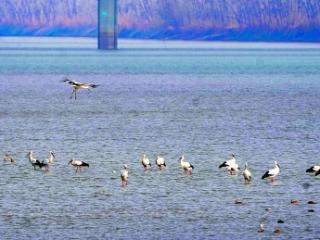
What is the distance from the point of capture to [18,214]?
26266mm

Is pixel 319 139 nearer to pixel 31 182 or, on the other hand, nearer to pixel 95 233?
pixel 31 182

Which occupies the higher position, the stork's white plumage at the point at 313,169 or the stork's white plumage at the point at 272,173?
the stork's white plumage at the point at 272,173

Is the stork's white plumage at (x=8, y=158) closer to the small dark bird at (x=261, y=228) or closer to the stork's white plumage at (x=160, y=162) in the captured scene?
the stork's white plumage at (x=160, y=162)

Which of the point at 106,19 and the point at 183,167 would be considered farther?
the point at 106,19

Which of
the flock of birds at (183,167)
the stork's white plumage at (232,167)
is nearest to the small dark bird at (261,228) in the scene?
the flock of birds at (183,167)

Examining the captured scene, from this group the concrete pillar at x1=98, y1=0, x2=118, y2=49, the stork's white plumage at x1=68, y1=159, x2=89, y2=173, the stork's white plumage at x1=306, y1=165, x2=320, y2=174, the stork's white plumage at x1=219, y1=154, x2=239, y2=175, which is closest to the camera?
the stork's white plumage at x1=306, y1=165, x2=320, y2=174

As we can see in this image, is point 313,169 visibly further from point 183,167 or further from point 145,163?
point 145,163

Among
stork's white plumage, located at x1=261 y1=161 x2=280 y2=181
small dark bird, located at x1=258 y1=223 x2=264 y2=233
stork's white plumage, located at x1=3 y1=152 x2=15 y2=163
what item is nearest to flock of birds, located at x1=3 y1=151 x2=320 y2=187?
stork's white plumage, located at x1=261 y1=161 x2=280 y2=181

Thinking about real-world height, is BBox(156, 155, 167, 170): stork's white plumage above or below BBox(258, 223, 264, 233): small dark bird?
below

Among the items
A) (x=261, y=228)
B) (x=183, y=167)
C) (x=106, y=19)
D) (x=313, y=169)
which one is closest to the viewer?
(x=261, y=228)

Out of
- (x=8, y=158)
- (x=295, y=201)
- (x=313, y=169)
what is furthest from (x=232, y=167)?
(x=8, y=158)

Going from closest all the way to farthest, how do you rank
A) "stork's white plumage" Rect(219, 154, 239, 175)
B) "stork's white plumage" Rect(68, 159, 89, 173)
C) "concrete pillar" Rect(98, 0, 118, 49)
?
"stork's white plumage" Rect(219, 154, 239, 175) < "stork's white plumage" Rect(68, 159, 89, 173) < "concrete pillar" Rect(98, 0, 118, 49)

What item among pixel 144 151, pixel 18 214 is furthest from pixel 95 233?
pixel 144 151

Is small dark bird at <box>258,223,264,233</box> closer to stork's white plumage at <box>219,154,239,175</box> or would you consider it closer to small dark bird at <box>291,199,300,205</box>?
small dark bird at <box>291,199,300,205</box>
